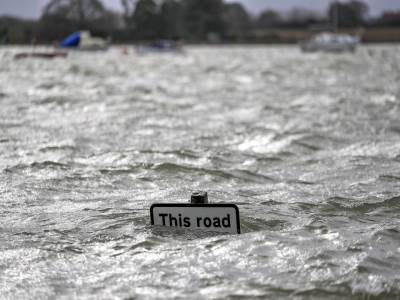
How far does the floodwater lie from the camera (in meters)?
6.95

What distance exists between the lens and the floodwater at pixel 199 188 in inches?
274

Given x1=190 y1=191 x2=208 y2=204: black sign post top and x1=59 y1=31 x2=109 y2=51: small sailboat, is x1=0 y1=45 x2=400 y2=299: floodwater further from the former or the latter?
x1=59 y1=31 x2=109 y2=51: small sailboat

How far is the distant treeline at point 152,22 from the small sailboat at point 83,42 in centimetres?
470

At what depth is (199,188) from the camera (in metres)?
11.0

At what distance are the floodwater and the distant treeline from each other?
56.4m

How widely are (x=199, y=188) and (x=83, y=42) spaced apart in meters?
74.6

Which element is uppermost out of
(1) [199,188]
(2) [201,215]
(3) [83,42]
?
(3) [83,42]

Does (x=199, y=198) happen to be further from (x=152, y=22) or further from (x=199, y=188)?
(x=152, y=22)

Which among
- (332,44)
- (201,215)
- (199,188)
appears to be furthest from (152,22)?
(201,215)

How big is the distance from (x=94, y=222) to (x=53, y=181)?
2.57 m

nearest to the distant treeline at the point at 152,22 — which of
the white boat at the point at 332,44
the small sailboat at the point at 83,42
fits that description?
the small sailboat at the point at 83,42

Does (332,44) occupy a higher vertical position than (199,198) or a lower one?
lower

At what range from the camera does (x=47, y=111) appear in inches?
834

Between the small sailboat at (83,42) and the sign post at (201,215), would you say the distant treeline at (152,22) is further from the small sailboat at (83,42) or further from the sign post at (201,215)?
the sign post at (201,215)
